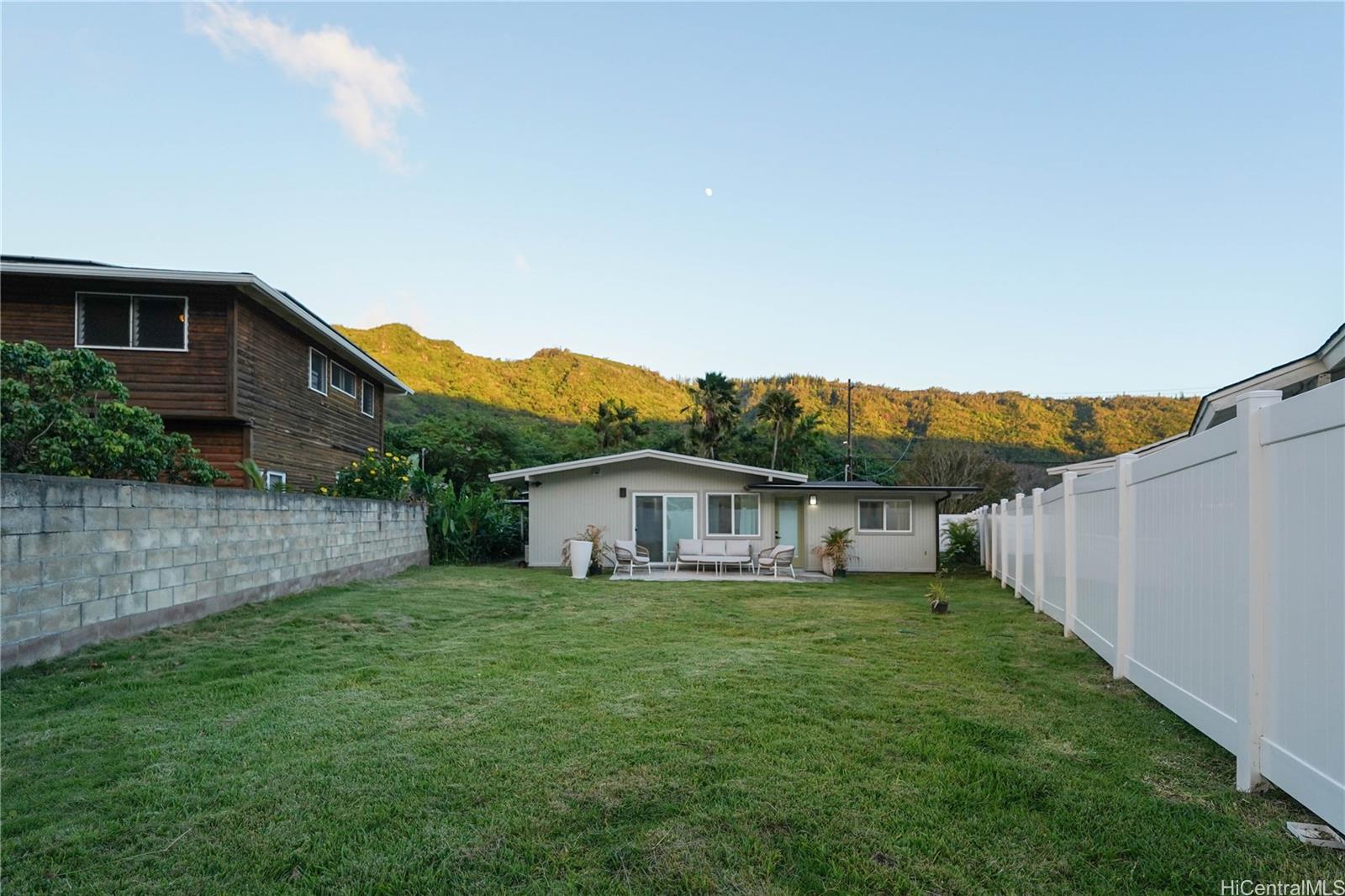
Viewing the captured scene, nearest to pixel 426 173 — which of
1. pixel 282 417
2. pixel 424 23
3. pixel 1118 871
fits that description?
pixel 424 23

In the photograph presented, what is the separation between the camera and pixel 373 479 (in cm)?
1482

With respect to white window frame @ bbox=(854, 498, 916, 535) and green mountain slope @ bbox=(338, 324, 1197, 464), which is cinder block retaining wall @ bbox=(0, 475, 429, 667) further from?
green mountain slope @ bbox=(338, 324, 1197, 464)

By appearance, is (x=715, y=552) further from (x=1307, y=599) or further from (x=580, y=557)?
(x=1307, y=599)

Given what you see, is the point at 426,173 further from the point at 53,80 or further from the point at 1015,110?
the point at 1015,110

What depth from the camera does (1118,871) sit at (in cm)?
236

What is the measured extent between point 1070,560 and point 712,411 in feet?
86.6

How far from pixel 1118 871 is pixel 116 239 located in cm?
2178

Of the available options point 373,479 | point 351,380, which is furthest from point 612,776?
point 351,380

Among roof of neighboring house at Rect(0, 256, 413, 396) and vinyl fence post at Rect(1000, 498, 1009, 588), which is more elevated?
roof of neighboring house at Rect(0, 256, 413, 396)

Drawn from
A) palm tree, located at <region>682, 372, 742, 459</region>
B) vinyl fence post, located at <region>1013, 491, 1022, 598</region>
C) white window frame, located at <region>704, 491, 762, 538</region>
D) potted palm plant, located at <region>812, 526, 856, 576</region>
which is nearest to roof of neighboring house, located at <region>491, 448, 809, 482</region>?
white window frame, located at <region>704, 491, 762, 538</region>

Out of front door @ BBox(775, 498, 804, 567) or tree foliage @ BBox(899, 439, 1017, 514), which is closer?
front door @ BBox(775, 498, 804, 567)

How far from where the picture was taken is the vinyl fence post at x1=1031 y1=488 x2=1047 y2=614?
8.86 metres

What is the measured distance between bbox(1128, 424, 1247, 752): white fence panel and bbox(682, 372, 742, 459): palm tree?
2807 cm

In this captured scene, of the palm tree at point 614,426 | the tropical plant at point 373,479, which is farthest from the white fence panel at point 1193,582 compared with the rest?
the palm tree at point 614,426
